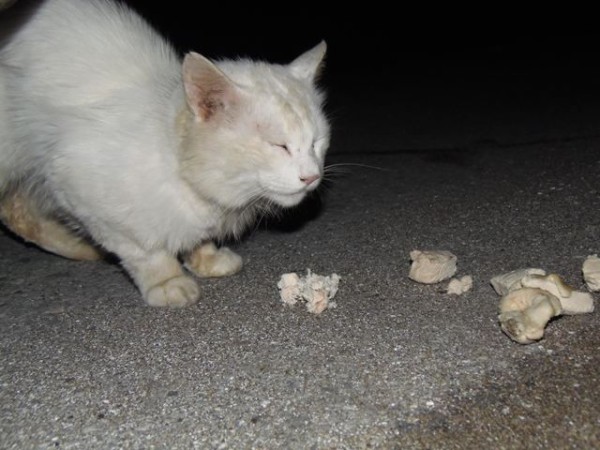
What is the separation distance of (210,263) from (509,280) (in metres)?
1.11

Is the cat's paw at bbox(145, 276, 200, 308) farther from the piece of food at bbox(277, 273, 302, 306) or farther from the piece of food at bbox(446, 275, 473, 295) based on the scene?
the piece of food at bbox(446, 275, 473, 295)

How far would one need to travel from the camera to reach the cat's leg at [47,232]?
2.90m

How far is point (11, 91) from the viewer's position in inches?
99.2

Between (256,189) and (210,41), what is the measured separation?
469 cm

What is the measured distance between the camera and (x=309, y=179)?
2.19 meters

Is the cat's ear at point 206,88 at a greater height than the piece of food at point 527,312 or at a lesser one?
greater

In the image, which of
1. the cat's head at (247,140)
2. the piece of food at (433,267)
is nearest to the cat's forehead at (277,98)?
the cat's head at (247,140)

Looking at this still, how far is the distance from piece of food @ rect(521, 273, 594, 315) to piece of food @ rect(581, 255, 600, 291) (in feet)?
0.41

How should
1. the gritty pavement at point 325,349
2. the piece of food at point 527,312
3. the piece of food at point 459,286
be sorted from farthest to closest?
the piece of food at point 459,286 < the piece of food at point 527,312 < the gritty pavement at point 325,349

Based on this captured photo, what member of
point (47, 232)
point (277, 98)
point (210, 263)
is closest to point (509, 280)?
point (277, 98)

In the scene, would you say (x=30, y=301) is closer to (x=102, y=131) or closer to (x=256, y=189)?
(x=102, y=131)

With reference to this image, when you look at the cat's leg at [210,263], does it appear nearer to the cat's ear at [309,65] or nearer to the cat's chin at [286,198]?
the cat's chin at [286,198]

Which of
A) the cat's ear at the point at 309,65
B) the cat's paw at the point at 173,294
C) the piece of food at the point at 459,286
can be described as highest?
the cat's ear at the point at 309,65

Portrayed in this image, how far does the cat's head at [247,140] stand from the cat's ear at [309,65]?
0.81 ft
